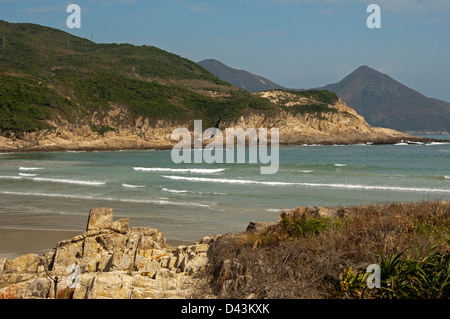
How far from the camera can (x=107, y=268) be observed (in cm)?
621

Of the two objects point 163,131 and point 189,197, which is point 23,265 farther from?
point 163,131

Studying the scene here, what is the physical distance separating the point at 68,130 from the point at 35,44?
6825 centimetres

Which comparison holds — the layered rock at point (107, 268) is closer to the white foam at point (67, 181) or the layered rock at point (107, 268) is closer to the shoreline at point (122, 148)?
the white foam at point (67, 181)

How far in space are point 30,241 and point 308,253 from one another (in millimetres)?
9171

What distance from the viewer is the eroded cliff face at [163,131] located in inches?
2958

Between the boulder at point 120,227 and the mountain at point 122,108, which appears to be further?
the mountain at point 122,108

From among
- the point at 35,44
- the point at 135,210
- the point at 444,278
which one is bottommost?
the point at 135,210

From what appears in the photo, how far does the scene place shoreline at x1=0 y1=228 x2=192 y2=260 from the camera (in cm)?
1020

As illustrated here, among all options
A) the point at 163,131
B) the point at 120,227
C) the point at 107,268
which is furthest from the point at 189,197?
the point at 163,131

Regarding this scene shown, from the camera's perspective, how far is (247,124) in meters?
98.5

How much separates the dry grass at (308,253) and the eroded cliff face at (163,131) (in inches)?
2856

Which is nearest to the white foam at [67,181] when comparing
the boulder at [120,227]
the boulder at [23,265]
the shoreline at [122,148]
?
the boulder at [120,227]
